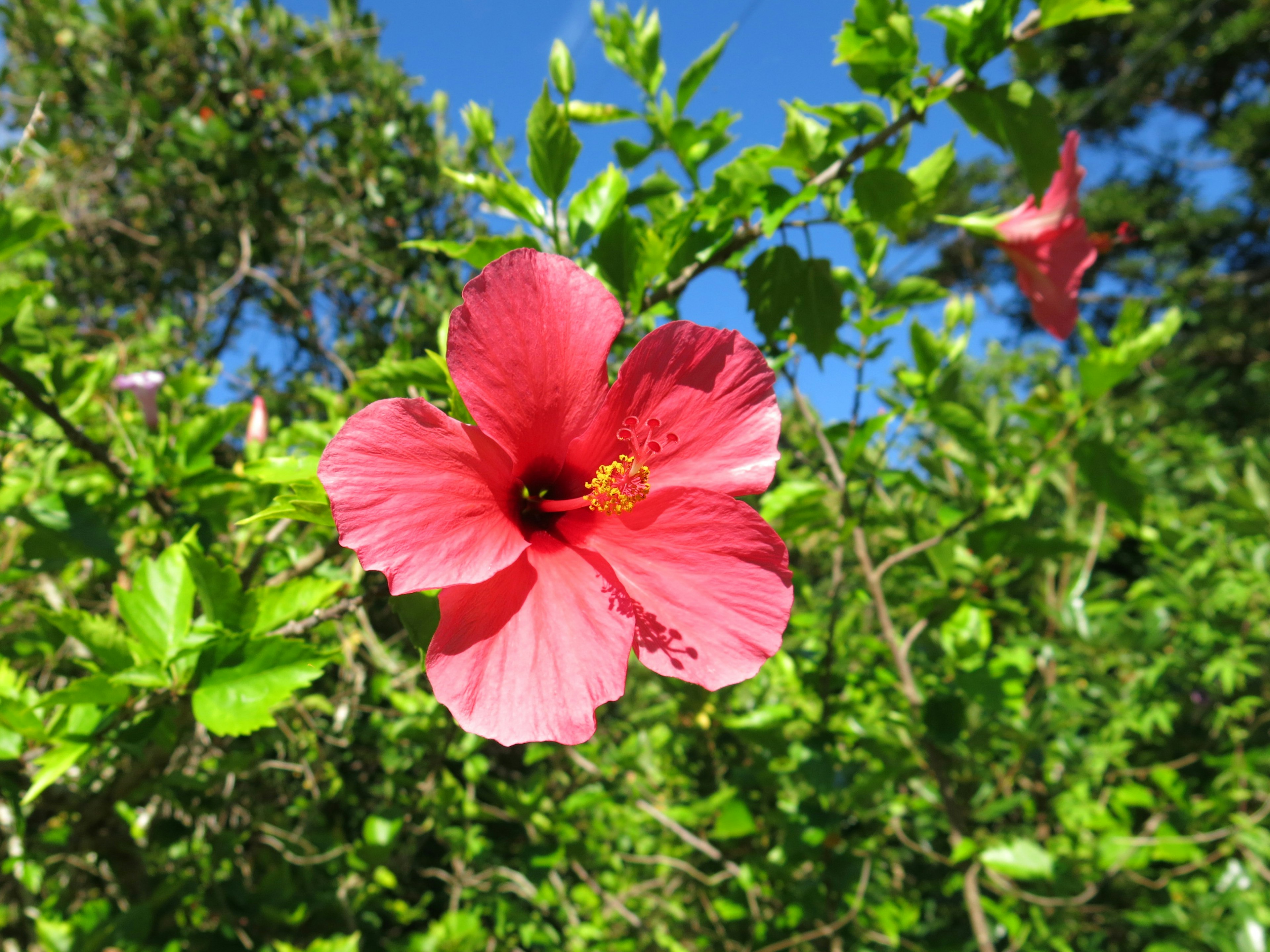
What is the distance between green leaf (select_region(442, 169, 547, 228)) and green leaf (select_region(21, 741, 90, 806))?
1010 millimetres

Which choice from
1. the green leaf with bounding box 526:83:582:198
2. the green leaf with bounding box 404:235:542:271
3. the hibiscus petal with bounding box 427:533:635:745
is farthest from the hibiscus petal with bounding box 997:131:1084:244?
the hibiscus petal with bounding box 427:533:635:745

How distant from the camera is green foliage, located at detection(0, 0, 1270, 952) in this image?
43.6 inches

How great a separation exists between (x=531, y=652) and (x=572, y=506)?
196mm

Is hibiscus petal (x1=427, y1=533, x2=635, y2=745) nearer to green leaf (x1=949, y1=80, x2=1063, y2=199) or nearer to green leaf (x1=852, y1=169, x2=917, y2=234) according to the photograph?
green leaf (x1=852, y1=169, x2=917, y2=234)

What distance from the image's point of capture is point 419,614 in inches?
32.3

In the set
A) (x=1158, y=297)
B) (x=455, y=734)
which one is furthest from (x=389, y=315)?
(x=1158, y=297)

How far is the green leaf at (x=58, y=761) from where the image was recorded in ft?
2.97

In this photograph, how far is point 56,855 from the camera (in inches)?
61.2

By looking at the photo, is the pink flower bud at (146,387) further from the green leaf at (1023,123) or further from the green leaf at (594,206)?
the green leaf at (1023,123)

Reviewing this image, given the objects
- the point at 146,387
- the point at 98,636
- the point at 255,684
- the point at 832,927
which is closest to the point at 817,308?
the point at 255,684

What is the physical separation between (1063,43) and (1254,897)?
574 inches

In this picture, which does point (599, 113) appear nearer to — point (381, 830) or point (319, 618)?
point (319, 618)

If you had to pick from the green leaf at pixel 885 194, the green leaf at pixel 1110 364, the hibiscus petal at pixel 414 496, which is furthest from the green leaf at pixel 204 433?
the green leaf at pixel 1110 364

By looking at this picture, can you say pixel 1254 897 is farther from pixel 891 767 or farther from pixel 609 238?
pixel 609 238
